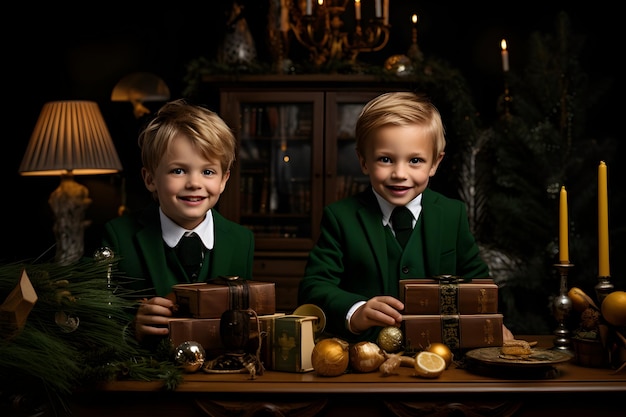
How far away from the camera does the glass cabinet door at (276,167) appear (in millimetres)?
5125

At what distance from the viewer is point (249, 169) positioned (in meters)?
5.30

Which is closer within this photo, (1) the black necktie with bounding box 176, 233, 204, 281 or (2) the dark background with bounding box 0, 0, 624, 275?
(1) the black necktie with bounding box 176, 233, 204, 281

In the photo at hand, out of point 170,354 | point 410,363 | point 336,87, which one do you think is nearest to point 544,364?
point 410,363

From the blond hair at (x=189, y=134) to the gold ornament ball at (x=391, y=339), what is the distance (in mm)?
574

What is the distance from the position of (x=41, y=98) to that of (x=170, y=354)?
14.3 ft

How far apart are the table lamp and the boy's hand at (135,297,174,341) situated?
2992mm

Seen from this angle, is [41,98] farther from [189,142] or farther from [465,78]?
[189,142]

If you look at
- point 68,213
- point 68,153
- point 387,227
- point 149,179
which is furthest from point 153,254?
point 68,213

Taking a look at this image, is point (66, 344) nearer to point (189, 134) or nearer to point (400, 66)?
point (189, 134)

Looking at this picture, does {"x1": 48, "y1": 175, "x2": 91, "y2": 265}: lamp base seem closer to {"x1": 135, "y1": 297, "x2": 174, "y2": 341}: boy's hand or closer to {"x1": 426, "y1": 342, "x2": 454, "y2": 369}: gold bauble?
{"x1": 135, "y1": 297, "x2": 174, "y2": 341}: boy's hand

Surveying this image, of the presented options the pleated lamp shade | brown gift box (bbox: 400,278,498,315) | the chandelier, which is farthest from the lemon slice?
the pleated lamp shade

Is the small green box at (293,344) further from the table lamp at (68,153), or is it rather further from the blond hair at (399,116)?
the table lamp at (68,153)

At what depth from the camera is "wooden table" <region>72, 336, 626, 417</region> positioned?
1.53 m

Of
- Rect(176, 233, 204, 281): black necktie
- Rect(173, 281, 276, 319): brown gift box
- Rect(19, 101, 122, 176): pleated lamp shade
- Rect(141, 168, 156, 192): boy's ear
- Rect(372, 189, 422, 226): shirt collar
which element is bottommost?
Rect(173, 281, 276, 319): brown gift box
